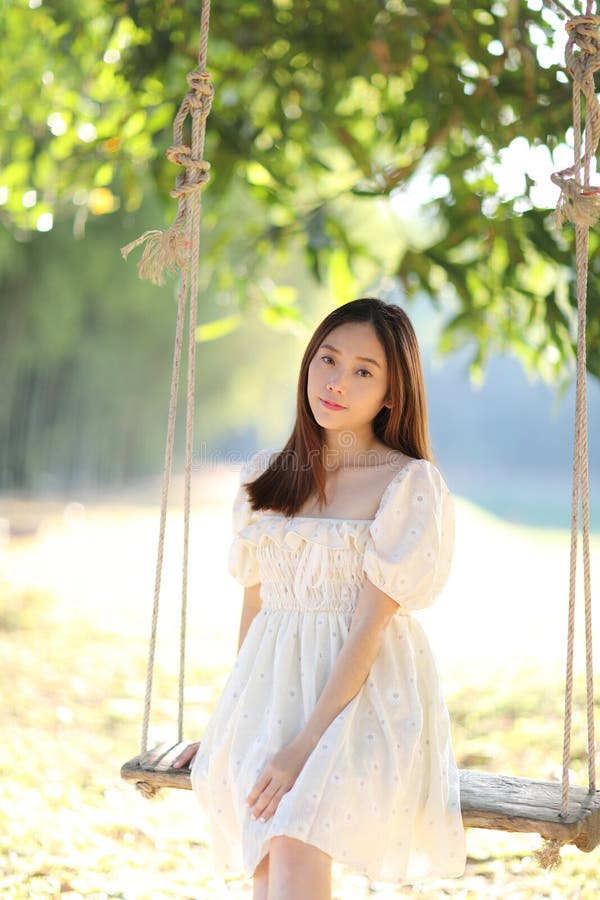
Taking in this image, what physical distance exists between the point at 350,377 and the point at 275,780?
0.59 metres

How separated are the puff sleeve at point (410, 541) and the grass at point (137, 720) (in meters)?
1.09

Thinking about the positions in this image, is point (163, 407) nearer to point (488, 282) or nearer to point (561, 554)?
point (561, 554)

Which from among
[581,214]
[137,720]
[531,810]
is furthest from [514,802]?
[137,720]

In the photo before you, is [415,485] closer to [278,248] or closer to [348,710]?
[348,710]

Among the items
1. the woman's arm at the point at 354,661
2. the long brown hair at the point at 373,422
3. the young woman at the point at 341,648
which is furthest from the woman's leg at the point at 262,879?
the long brown hair at the point at 373,422

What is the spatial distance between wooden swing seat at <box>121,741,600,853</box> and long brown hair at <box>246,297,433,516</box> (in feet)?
1.44

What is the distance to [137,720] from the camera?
3691 millimetres

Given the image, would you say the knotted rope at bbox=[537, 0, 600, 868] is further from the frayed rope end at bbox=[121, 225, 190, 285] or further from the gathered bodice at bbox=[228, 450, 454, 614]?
the frayed rope end at bbox=[121, 225, 190, 285]

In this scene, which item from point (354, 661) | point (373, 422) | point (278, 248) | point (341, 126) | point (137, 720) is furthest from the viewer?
point (137, 720)

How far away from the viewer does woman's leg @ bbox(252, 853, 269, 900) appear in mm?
1390

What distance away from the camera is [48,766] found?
307 cm

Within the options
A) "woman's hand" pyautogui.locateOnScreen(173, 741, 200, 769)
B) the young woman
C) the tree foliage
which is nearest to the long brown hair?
the young woman

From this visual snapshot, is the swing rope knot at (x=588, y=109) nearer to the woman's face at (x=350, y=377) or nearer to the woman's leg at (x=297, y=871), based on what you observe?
the woman's face at (x=350, y=377)

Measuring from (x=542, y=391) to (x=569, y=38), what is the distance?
589 inches
